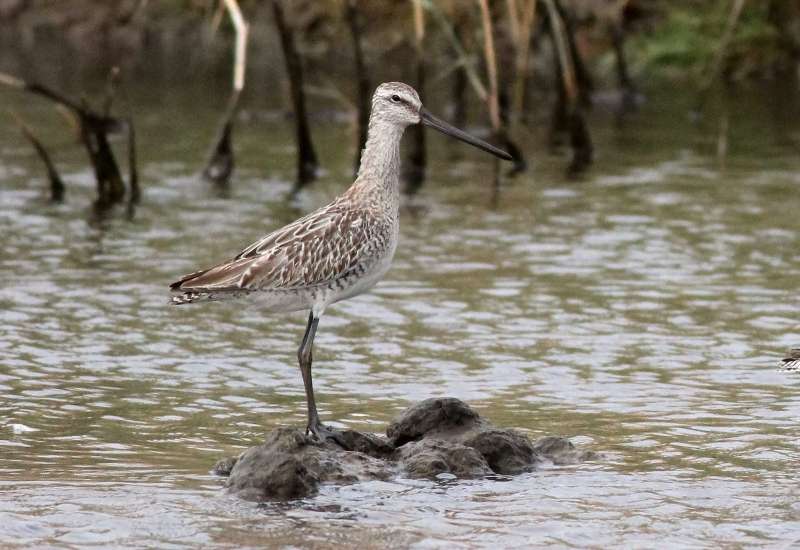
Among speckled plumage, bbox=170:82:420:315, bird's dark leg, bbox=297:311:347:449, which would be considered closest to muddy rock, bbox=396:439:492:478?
bird's dark leg, bbox=297:311:347:449

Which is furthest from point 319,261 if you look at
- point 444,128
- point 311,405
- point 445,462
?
point 444,128

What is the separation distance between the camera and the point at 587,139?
18125 millimetres

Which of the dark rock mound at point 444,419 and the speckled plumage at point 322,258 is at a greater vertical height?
the speckled plumage at point 322,258

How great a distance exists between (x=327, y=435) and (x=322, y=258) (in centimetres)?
87

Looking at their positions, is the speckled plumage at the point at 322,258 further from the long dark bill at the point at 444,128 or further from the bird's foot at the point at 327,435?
the bird's foot at the point at 327,435

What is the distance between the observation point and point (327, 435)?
25.8 ft

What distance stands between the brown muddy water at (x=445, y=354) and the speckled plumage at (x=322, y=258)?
0.85 m

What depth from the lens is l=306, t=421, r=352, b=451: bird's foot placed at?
786 cm

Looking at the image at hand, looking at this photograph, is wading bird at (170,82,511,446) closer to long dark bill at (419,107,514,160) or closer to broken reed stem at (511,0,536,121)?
long dark bill at (419,107,514,160)

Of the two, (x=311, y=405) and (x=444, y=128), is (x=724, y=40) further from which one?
(x=311, y=405)

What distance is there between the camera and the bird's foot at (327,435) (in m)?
7.86

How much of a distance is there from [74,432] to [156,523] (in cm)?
182

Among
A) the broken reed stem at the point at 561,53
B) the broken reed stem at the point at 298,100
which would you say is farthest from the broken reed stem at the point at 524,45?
the broken reed stem at the point at 298,100

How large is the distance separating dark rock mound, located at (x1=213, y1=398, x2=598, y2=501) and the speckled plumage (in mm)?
747
